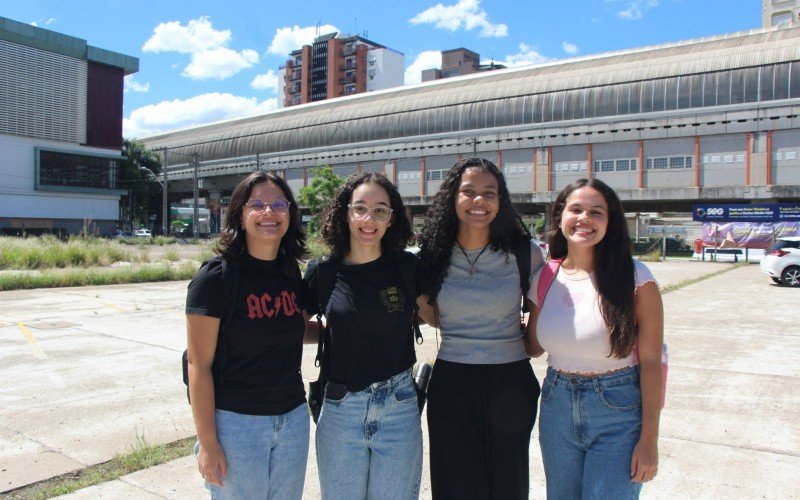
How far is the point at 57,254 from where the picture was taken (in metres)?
19.5

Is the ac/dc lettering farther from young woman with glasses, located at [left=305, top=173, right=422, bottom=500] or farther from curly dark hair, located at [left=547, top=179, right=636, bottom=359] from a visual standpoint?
curly dark hair, located at [left=547, top=179, right=636, bottom=359]

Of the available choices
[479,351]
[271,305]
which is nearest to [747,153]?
[479,351]

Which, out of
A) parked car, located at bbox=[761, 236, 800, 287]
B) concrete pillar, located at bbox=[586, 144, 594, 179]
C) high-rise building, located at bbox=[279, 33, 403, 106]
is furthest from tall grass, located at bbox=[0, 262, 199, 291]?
high-rise building, located at bbox=[279, 33, 403, 106]

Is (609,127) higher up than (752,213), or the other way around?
(609,127)

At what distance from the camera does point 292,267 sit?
252 centimetres

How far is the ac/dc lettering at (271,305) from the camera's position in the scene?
2.26 meters

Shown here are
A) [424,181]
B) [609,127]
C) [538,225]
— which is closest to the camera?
[609,127]

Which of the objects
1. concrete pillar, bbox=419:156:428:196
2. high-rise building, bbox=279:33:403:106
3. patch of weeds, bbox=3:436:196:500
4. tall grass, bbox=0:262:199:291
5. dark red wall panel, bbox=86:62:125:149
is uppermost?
high-rise building, bbox=279:33:403:106

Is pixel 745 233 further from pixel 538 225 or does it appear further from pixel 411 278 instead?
pixel 411 278

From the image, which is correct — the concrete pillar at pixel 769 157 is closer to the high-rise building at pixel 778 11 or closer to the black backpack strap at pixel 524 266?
the black backpack strap at pixel 524 266

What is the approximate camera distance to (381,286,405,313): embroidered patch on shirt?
244 centimetres

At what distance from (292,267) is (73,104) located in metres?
60.6

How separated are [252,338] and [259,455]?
1.45ft

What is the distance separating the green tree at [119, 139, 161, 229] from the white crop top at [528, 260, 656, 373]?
207 feet
